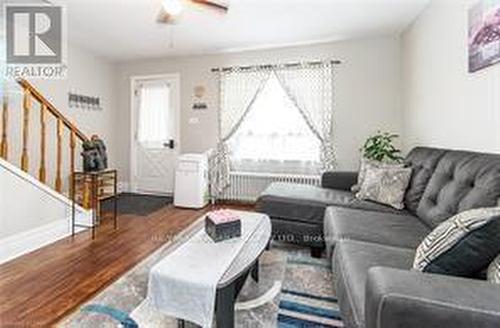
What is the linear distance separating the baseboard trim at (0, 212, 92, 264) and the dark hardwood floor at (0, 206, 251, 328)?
0.26ft

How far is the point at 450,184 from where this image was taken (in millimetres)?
1979

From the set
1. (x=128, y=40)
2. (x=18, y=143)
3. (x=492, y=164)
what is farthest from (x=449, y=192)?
(x=18, y=143)

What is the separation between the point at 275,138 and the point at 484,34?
2.77 m

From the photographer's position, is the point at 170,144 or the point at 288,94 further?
the point at 170,144

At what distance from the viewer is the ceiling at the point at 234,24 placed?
313 centimetres

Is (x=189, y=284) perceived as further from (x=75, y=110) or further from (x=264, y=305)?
(x=75, y=110)

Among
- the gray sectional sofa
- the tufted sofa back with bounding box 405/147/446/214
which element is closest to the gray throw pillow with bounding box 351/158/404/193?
the gray sectional sofa

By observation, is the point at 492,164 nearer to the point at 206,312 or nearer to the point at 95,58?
the point at 206,312

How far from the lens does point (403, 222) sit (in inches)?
85.8

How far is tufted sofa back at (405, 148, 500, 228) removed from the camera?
1614 millimetres

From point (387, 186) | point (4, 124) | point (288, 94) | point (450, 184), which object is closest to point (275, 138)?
point (288, 94)

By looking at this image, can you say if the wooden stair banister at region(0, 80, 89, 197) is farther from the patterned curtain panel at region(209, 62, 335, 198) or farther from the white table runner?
the white table runner

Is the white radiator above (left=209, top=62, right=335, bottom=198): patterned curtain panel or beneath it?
beneath

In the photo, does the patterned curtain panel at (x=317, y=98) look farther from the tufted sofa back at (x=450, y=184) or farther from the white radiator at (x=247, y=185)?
the tufted sofa back at (x=450, y=184)
